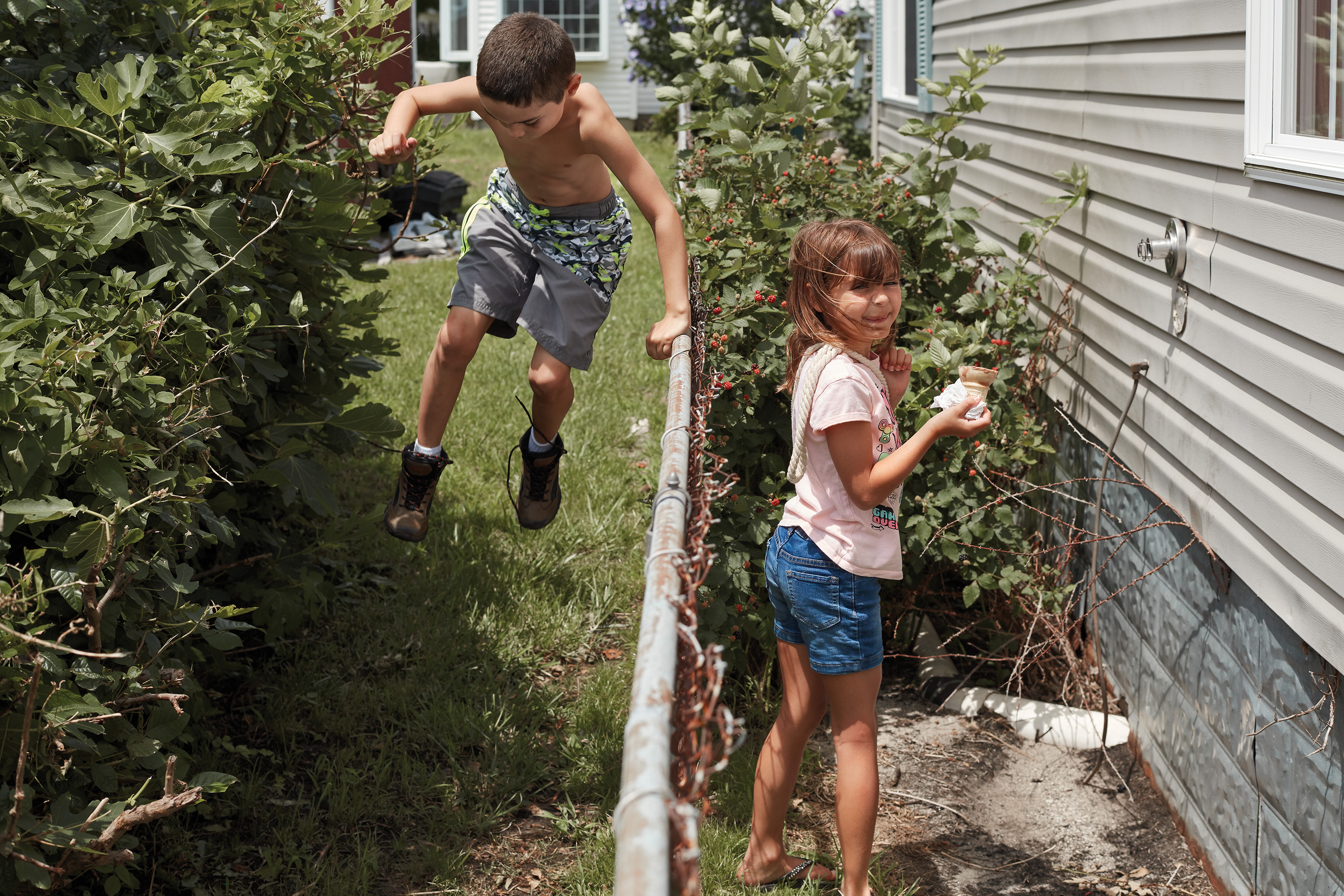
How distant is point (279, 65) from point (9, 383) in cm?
122

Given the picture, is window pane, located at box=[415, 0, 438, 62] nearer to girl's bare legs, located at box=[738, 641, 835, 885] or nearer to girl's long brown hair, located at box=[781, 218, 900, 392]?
girl's long brown hair, located at box=[781, 218, 900, 392]

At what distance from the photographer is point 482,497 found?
200 inches

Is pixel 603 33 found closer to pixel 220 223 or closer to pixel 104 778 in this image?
pixel 220 223

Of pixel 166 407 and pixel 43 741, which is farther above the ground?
pixel 166 407

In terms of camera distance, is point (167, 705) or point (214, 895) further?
point (214, 895)

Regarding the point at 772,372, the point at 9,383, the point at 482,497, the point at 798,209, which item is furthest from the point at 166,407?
the point at 482,497

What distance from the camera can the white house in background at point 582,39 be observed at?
65.1 ft

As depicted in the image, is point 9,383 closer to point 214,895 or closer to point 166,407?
point 166,407

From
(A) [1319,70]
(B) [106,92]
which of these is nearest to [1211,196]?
(A) [1319,70]

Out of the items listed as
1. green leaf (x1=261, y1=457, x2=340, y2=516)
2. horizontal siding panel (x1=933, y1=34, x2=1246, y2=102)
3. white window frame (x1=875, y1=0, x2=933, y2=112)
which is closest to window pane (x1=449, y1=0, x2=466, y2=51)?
white window frame (x1=875, y1=0, x2=933, y2=112)

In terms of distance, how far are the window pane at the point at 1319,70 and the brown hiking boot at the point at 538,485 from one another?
225 centimetres

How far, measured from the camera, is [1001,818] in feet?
11.4

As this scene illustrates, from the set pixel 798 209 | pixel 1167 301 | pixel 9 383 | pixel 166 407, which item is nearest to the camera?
pixel 9 383

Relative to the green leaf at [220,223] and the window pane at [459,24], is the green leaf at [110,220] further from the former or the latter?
the window pane at [459,24]
